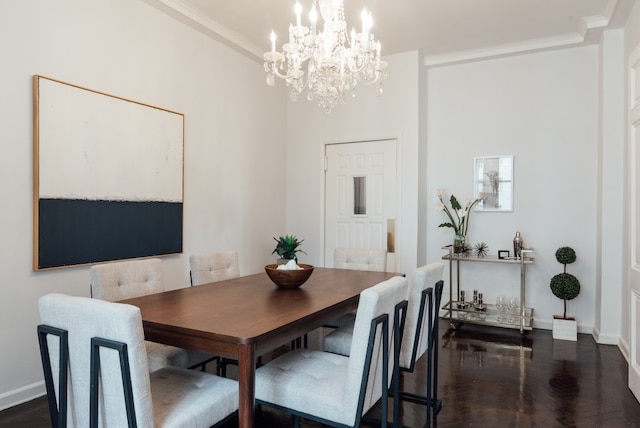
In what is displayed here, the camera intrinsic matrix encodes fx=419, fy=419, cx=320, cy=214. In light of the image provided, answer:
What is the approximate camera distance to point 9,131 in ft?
8.54

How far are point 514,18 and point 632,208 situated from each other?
6.90 ft

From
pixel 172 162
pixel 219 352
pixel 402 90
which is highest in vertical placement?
pixel 402 90

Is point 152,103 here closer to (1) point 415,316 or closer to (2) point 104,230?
(2) point 104,230

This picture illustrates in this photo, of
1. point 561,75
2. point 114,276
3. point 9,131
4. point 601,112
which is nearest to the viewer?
point 114,276

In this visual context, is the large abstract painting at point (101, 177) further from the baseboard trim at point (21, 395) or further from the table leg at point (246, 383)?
the table leg at point (246, 383)

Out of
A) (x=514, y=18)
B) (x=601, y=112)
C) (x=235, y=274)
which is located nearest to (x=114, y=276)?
(x=235, y=274)

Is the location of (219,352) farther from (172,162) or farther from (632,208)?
(632,208)

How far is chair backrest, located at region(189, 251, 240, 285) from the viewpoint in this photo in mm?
2941

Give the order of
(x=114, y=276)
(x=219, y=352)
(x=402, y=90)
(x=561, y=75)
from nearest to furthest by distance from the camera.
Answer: (x=219, y=352) → (x=114, y=276) → (x=561, y=75) → (x=402, y=90)

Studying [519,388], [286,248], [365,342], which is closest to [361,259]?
[519,388]

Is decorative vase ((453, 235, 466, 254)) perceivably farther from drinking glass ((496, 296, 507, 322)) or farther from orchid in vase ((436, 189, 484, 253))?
drinking glass ((496, 296, 507, 322))

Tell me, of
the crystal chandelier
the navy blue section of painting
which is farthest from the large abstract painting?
the crystal chandelier

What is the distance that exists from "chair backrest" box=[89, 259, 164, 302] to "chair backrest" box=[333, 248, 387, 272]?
157 centimetres

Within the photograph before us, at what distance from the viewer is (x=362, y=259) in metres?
3.59
